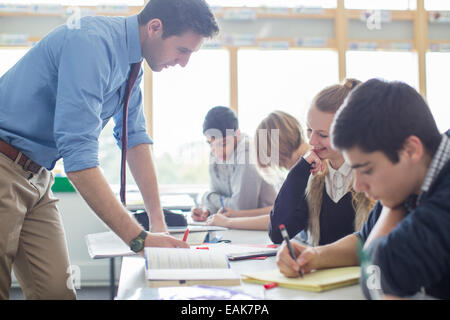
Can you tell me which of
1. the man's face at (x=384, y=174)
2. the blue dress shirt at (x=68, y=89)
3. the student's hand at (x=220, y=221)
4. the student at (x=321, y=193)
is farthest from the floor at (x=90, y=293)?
the man's face at (x=384, y=174)

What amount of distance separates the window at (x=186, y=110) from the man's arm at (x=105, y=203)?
278cm

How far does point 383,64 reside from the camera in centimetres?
435

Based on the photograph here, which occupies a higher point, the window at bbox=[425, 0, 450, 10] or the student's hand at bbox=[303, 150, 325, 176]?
the window at bbox=[425, 0, 450, 10]

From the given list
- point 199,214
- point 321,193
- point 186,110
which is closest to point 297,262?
point 321,193

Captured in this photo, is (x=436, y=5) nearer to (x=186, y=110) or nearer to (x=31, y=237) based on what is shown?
(x=186, y=110)

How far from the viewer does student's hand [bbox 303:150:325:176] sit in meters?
1.63

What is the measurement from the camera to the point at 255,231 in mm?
2055

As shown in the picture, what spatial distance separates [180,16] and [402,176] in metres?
0.87

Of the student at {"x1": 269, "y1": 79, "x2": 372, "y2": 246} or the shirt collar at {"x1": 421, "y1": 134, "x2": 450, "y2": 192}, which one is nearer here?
the shirt collar at {"x1": 421, "y1": 134, "x2": 450, "y2": 192}

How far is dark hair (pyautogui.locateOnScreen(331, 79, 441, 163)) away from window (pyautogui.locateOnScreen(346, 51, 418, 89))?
11.7 feet

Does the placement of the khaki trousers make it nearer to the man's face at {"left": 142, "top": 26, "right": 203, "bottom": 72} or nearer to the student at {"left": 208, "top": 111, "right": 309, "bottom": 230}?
the man's face at {"left": 142, "top": 26, "right": 203, "bottom": 72}

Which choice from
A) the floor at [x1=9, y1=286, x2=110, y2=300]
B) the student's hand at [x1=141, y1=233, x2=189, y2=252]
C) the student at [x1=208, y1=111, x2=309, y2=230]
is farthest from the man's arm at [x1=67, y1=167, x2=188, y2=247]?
the floor at [x1=9, y1=286, x2=110, y2=300]
